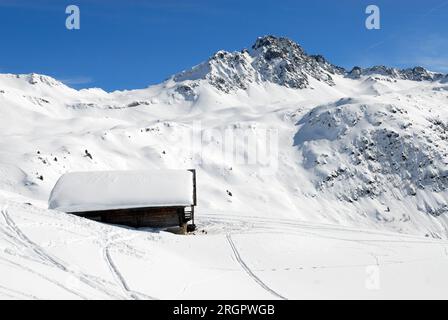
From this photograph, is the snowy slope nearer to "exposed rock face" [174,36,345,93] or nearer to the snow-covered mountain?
the snow-covered mountain

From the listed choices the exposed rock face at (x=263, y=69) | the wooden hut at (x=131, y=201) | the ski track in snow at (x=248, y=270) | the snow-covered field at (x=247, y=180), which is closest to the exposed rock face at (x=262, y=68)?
the exposed rock face at (x=263, y=69)

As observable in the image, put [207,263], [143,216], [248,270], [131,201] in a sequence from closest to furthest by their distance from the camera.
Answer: [248,270]
[207,263]
[131,201]
[143,216]

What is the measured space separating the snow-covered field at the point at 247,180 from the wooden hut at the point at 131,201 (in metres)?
2.20

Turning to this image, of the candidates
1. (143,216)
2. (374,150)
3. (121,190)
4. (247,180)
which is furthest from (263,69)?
(143,216)

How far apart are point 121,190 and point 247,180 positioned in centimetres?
4890

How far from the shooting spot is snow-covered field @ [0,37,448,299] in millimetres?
21109

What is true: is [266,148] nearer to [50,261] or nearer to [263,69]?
[263,69]

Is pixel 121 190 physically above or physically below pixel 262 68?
below

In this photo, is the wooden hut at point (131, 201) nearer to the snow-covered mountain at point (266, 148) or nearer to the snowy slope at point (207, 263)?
the snowy slope at point (207, 263)

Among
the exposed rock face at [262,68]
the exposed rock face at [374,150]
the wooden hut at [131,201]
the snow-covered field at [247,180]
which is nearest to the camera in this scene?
the snow-covered field at [247,180]

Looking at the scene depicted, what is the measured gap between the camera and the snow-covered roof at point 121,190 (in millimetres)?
32531

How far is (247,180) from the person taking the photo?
267 feet

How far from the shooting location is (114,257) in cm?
2180

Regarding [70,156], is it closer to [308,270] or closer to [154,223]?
[154,223]
